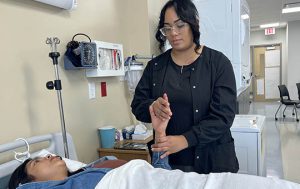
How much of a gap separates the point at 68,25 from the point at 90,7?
12.1 inches

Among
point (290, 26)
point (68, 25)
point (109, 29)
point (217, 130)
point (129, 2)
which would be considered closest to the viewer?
point (217, 130)

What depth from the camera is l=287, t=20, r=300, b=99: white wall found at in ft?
25.1

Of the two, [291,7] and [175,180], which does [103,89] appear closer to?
[175,180]

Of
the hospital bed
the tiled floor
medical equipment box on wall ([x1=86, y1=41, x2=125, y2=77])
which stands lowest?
the tiled floor

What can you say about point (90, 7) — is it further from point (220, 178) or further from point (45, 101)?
point (220, 178)

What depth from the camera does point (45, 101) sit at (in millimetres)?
1659

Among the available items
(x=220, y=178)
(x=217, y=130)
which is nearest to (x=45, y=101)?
(x=217, y=130)

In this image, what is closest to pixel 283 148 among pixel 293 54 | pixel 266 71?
pixel 293 54

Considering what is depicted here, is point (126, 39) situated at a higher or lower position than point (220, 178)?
higher

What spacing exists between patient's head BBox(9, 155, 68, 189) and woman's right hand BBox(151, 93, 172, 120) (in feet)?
1.62

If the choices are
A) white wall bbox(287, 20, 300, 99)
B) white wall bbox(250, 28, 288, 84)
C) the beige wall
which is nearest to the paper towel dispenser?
the beige wall

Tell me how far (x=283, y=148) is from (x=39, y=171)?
382 cm

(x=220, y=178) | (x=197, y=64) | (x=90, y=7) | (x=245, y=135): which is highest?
(x=90, y=7)

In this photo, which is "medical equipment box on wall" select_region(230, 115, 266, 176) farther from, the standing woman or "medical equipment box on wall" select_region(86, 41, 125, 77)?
"medical equipment box on wall" select_region(86, 41, 125, 77)
